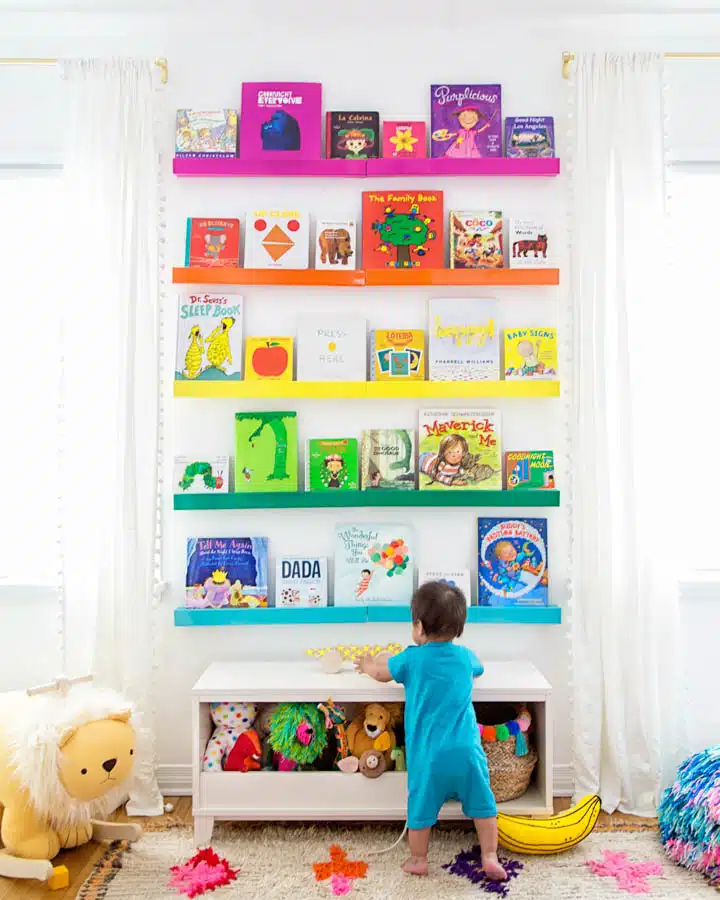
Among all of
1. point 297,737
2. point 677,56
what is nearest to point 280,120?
point 677,56

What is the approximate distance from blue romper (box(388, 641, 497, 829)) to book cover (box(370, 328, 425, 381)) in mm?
888

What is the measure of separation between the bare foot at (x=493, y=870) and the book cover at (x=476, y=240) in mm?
1730

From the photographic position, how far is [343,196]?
275 centimetres

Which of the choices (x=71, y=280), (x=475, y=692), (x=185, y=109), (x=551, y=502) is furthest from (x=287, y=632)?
(x=185, y=109)

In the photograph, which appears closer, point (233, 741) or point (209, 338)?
point (233, 741)

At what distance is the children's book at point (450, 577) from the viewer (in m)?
2.69

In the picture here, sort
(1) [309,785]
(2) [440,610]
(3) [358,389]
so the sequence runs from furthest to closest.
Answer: (3) [358,389]
(1) [309,785]
(2) [440,610]

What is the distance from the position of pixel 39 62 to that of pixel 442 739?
7.95ft

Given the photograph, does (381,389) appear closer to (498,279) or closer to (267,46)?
(498,279)

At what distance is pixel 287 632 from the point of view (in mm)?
2717

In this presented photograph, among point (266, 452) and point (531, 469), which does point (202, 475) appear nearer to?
point (266, 452)

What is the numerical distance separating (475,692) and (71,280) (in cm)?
176

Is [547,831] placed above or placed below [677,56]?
below

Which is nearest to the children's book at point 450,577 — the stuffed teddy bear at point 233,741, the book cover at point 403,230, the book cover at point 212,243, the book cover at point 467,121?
the stuffed teddy bear at point 233,741
